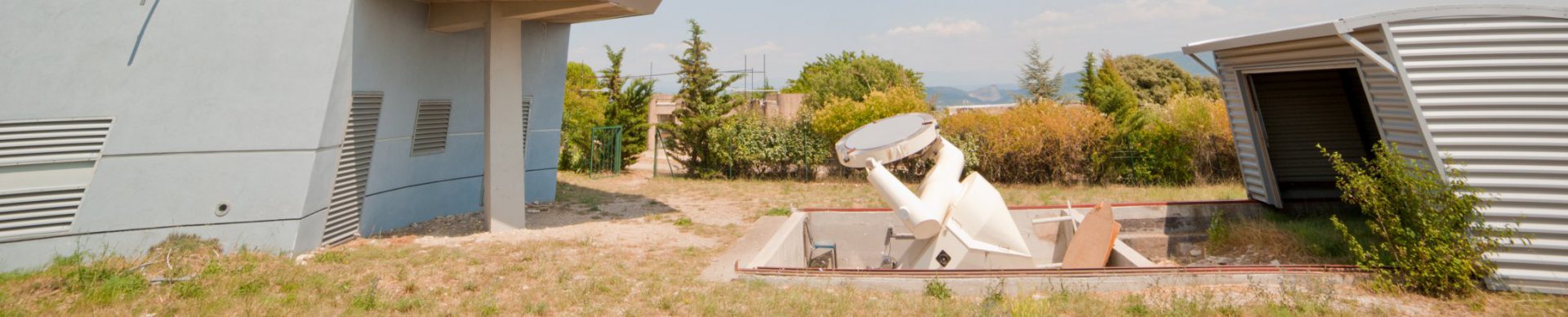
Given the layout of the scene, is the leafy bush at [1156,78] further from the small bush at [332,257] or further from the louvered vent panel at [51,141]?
the louvered vent panel at [51,141]

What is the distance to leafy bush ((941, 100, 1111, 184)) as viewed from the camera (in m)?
17.5

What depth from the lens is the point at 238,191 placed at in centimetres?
823

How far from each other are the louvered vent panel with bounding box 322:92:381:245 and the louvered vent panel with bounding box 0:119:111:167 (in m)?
2.20

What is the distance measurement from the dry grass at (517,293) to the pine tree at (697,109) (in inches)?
438

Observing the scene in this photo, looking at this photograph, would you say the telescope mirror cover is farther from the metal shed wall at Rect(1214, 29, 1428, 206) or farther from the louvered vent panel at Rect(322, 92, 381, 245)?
the louvered vent panel at Rect(322, 92, 381, 245)

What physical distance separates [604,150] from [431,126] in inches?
412

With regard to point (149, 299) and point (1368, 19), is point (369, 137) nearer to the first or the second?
point (149, 299)

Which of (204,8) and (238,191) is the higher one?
(204,8)

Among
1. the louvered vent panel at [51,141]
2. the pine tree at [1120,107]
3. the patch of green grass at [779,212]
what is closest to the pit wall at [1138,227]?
the patch of green grass at [779,212]

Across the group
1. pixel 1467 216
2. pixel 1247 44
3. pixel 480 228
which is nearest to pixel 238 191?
pixel 480 228

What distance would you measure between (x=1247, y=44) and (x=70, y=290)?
35.4ft

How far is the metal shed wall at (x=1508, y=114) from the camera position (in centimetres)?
595

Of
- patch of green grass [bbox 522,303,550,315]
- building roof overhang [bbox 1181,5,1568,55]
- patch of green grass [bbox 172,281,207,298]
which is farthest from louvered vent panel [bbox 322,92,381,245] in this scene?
building roof overhang [bbox 1181,5,1568,55]

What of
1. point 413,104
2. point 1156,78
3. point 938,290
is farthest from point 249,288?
point 1156,78
